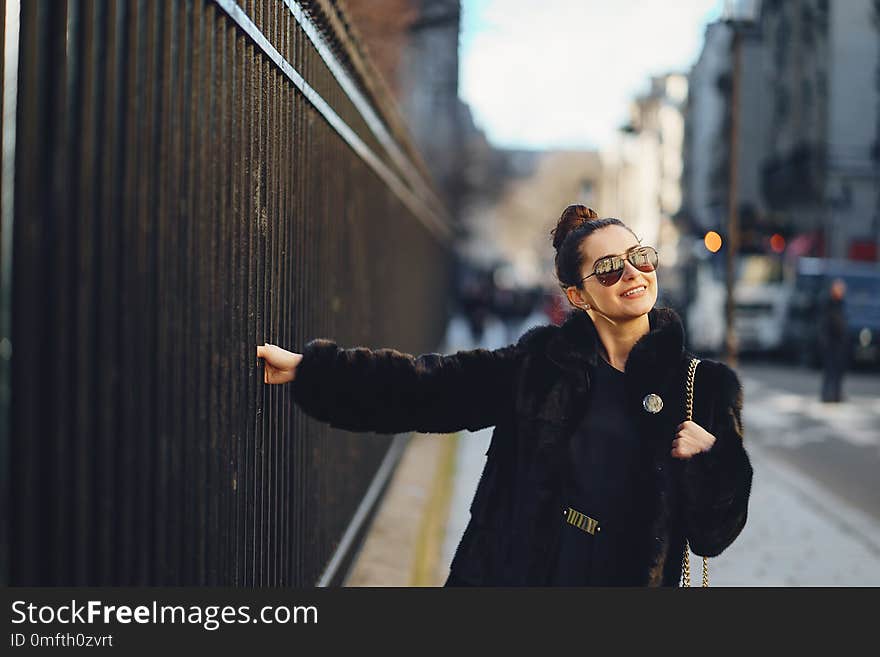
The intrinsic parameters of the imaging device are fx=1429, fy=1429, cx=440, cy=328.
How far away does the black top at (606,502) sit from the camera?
3168 millimetres

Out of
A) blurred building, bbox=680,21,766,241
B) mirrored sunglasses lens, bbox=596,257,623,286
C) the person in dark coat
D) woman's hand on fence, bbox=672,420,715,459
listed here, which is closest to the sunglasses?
mirrored sunglasses lens, bbox=596,257,623,286

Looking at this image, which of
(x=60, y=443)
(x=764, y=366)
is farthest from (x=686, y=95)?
(x=60, y=443)

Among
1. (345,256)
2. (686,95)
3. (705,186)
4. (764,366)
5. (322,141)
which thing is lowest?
(764,366)

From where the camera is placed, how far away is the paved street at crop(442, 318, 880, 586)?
7.63 metres

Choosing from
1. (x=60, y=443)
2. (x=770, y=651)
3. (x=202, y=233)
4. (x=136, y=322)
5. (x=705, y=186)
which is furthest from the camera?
(x=705, y=186)

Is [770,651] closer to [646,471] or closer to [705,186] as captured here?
[646,471]

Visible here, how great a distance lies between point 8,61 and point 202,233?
111 centimetres

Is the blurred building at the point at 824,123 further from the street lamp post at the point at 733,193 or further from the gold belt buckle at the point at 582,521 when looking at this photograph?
the gold belt buckle at the point at 582,521

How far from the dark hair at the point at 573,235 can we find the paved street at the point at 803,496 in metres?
4.07

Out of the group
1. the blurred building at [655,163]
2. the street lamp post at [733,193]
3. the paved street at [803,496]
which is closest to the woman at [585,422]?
the paved street at [803,496]

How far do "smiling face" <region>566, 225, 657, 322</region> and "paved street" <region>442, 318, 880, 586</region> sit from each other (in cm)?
418

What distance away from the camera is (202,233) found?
119 inches

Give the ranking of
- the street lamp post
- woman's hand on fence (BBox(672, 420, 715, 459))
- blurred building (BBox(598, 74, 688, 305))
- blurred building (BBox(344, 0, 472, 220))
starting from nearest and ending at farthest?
woman's hand on fence (BBox(672, 420, 715, 459))
the street lamp post
blurred building (BBox(344, 0, 472, 220))
blurred building (BBox(598, 74, 688, 305))

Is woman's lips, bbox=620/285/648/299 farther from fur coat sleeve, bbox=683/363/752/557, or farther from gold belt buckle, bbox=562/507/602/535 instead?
gold belt buckle, bbox=562/507/602/535
